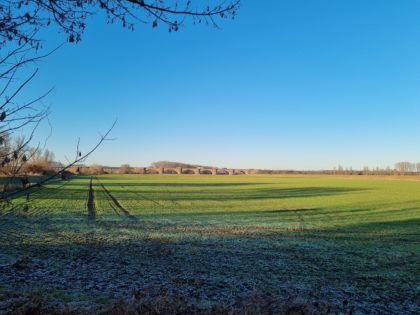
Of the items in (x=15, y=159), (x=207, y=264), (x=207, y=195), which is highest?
(x=15, y=159)

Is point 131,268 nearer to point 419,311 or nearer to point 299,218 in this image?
point 419,311

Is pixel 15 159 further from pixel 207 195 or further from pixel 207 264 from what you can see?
pixel 207 195

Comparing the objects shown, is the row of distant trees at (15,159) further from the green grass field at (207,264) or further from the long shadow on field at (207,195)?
the long shadow on field at (207,195)

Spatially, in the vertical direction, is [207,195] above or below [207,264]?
above

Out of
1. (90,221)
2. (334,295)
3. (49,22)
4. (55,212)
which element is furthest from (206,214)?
(49,22)

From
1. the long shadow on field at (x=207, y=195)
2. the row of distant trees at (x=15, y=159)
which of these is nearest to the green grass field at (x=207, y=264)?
the row of distant trees at (x=15, y=159)

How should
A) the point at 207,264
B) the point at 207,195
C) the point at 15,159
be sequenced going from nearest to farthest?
1. the point at 15,159
2. the point at 207,264
3. the point at 207,195

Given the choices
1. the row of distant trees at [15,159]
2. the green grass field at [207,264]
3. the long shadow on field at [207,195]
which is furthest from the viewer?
the long shadow on field at [207,195]

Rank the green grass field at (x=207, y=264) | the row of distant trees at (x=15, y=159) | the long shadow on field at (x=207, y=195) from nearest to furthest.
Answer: the row of distant trees at (x=15, y=159) < the green grass field at (x=207, y=264) < the long shadow on field at (x=207, y=195)

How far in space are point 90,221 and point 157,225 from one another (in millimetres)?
4656

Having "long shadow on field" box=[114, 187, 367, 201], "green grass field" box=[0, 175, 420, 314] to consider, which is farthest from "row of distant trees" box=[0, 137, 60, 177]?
"long shadow on field" box=[114, 187, 367, 201]

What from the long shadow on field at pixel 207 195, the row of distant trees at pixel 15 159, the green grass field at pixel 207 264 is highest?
the row of distant trees at pixel 15 159

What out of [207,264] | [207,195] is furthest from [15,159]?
[207,195]

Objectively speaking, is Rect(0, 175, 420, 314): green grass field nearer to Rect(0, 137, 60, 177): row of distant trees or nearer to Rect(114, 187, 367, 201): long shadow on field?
Rect(0, 137, 60, 177): row of distant trees
